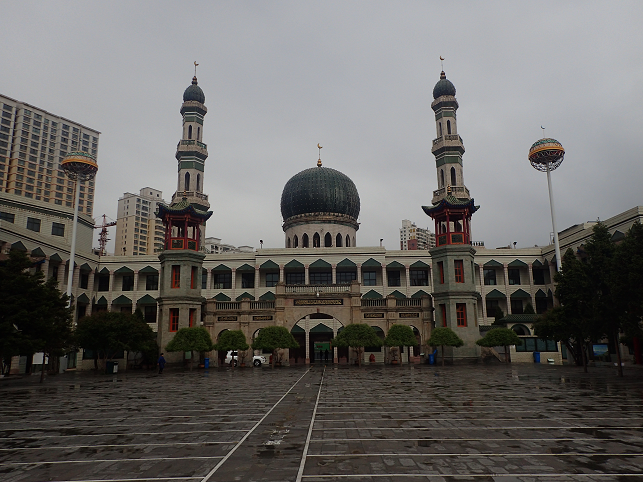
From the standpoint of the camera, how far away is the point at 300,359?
5681 cm

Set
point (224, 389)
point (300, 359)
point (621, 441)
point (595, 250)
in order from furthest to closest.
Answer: point (300, 359)
point (595, 250)
point (224, 389)
point (621, 441)

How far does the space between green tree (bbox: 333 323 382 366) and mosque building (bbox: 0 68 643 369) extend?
2.74m

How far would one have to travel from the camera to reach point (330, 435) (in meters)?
12.6

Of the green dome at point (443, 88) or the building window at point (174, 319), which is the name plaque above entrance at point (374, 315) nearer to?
the building window at point (174, 319)

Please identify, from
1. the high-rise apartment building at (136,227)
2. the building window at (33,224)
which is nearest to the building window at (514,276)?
the building window at (33,224)

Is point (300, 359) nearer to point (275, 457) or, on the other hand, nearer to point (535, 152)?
point (535, 152)

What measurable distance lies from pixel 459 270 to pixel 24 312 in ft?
114

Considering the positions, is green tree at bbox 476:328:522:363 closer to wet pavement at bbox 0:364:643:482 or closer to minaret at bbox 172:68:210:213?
wet pavement at bbox 0:364:643:482

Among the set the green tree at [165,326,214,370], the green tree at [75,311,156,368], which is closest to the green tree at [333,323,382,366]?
the green tree at [165,326,214,370]

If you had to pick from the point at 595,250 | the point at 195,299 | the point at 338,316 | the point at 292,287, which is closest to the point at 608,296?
the point at 595,250

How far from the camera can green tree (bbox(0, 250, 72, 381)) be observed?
28.5m

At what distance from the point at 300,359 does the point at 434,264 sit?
19.5 m

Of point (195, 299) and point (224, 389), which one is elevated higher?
point (195, 299)

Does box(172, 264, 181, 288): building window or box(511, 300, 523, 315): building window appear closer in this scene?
box(172, 264, 181, 288): building window
